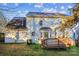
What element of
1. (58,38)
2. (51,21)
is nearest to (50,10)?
(51,21)

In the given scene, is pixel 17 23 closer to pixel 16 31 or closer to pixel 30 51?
pixel 16 31

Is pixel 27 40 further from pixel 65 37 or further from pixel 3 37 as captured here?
pixel 65 37

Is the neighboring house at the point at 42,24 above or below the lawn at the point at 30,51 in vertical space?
above

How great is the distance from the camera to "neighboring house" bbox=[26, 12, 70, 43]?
1.34 metres

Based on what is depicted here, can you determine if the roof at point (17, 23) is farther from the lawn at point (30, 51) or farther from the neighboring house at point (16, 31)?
the lawn at point (30, 51)

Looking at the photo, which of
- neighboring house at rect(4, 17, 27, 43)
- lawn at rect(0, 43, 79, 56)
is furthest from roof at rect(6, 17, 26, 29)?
lawn at rect(0, 43, 79, 56)

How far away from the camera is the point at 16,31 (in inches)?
53.5

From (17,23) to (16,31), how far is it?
6 cm

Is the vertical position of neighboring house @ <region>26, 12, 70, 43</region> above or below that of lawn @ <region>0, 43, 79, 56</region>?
above

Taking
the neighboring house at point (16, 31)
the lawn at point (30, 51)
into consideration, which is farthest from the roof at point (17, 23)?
the lawn at point (30, 51)

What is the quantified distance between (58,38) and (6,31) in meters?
0.38

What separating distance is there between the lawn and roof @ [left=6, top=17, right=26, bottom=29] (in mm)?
140

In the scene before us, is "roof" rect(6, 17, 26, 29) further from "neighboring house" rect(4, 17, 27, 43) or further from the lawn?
the lawn

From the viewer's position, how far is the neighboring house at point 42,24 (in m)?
1.34
